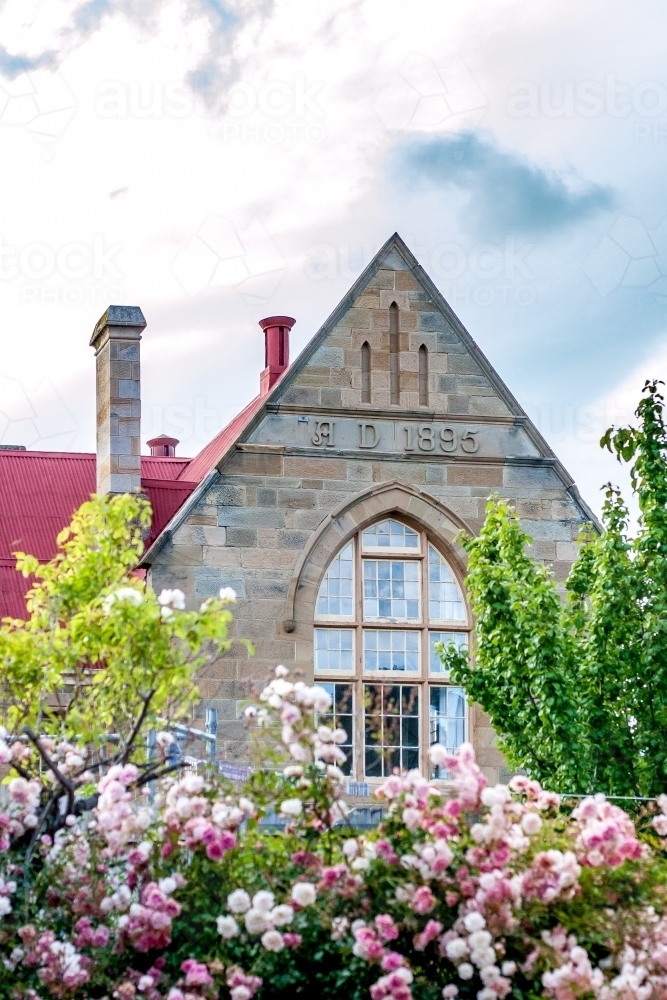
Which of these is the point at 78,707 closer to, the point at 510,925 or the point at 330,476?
the point at 510,925

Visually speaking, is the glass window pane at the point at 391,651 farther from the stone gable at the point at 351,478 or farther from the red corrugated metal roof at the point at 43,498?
the red corrugated metal roof at the point at 43,498

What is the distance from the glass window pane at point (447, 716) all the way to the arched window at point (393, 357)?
13.5ft

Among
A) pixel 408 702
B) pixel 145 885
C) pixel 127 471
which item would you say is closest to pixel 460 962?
pixel 145 885

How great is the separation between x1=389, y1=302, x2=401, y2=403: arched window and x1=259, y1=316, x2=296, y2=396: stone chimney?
4.72 metres

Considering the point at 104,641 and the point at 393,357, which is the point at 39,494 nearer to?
the point at 393,357

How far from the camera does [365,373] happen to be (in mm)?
25969

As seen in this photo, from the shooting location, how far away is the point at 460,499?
84.7ft

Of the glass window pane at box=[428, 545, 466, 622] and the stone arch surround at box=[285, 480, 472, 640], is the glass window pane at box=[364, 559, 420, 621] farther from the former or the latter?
the stone arch surround at box=[285, 480, 472, 640]

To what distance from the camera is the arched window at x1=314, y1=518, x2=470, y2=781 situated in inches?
990

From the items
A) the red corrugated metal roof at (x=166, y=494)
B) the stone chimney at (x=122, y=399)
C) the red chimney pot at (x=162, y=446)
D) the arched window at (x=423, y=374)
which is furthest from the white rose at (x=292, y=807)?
the red chimney pot at (x=162, y=446)

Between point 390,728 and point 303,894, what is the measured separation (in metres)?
12.3

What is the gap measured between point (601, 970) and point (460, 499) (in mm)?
12990

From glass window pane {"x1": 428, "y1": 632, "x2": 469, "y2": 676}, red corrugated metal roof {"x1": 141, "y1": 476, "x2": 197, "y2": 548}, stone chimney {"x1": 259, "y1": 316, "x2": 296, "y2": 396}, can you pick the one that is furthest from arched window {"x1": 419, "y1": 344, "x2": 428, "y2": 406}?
stone chimney {"x1": 259, "y1": 316, "x2": 296, "y2": 396}

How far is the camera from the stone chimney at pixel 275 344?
30756 mm
